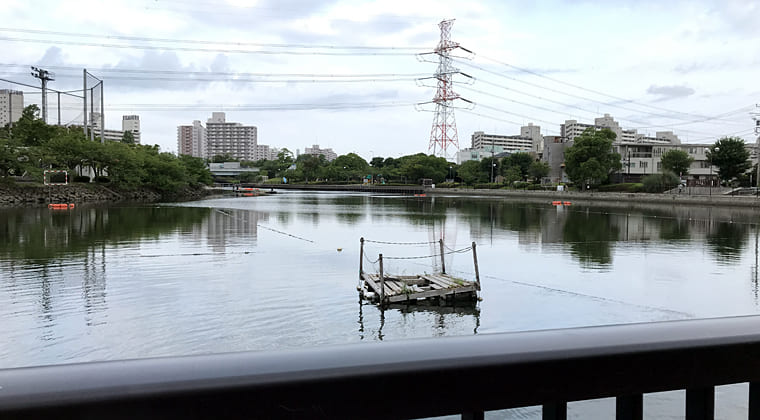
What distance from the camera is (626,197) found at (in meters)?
72.2

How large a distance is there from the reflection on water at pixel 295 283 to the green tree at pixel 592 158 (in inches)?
1699

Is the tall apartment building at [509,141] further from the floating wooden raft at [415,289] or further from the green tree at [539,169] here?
the floating wooden raft at [415,289]

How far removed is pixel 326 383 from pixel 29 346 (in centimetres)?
1232

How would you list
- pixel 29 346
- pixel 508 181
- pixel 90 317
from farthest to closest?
1. pixel 508 181
2. pixel 90 317
3. pixel 29 346

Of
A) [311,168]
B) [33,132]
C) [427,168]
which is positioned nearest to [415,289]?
[33,132]

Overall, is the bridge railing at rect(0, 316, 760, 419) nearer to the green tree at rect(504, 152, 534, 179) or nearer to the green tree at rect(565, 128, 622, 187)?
the green tree at rect(565, 128, 622, 187)

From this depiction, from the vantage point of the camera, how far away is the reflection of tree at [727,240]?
83.8 ft

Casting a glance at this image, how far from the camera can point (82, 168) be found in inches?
2566

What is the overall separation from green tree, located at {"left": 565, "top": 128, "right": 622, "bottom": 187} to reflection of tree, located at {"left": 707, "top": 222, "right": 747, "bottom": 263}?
1490 inches

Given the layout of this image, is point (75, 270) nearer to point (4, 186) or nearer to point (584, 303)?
point (584, 303)

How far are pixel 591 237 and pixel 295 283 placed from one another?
68.7 ft

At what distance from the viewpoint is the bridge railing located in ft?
2.73

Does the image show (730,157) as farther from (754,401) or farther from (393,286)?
(754,401)

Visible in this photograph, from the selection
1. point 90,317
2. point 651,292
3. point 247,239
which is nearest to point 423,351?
point 90,317
